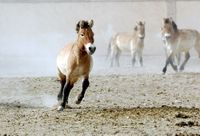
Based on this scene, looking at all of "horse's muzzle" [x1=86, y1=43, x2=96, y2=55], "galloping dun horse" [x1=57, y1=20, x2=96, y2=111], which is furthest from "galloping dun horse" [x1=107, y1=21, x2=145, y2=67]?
"horse's muzzle" [x1=86, y1=43, x2=96, y2=55]

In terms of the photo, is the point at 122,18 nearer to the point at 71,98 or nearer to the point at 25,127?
the point at 71,98

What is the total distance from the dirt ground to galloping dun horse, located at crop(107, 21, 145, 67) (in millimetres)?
8629

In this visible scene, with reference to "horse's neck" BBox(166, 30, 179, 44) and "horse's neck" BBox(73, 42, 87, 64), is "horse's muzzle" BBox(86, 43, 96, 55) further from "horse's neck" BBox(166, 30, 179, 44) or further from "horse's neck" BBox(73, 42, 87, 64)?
"horse's neck" BBox(166, 30, 179, 44)

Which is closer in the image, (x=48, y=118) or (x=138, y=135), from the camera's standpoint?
(x=138, y=135)

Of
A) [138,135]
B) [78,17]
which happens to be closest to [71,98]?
[138,135]

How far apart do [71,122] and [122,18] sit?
24246 millimetres

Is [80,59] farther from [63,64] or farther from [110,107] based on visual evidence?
[110,107]

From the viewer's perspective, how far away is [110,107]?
1170cm

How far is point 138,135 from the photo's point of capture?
28.6 feet

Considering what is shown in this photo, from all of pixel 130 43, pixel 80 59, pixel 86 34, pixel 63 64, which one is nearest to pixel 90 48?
pixel 86 34

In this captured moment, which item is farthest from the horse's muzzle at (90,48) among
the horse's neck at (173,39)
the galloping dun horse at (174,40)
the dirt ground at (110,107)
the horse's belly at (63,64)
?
the horse's neck at (173,39)

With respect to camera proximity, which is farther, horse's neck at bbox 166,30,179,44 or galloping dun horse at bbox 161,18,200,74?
horse's neck at bbox 166,30,179,44

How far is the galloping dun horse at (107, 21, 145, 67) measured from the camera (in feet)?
85.1

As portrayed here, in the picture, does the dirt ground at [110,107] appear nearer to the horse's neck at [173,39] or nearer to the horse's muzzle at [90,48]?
the horse's muzzle at [90,48]
